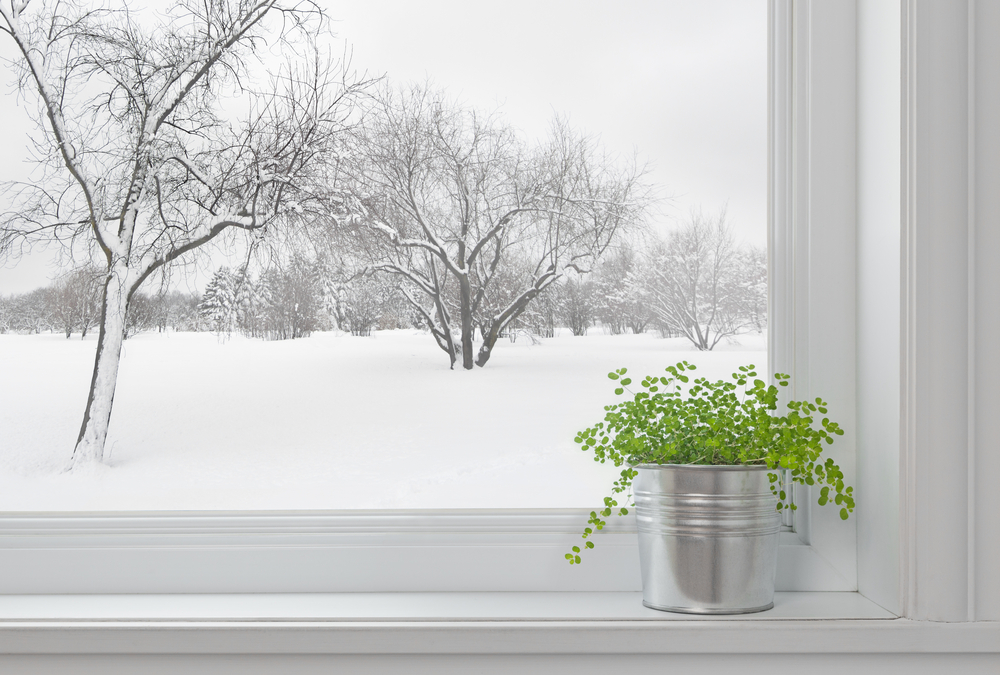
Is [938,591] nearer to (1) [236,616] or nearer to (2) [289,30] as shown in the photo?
(1) [236,616]

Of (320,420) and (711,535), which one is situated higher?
(320,420)

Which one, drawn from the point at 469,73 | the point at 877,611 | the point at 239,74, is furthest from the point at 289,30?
the point at 877,611

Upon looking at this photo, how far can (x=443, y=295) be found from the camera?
1130mm

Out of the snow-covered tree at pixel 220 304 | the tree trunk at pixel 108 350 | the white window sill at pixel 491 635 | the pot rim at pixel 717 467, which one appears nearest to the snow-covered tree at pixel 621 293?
the pot rim at pixel 717 467

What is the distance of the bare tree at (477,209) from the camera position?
1.13 metres

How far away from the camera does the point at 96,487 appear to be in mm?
1078

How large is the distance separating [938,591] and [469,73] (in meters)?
0.98

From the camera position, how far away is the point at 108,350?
3.63 feet

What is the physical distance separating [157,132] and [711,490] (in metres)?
0.98

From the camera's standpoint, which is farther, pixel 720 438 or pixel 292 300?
pixel 292 300

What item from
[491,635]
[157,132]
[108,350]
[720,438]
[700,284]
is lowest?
[491,635]

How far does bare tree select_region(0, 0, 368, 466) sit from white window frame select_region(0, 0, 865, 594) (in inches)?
8.6

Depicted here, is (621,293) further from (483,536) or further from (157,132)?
(157,132)

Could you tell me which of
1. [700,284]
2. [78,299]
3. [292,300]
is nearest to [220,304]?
[292,300]
